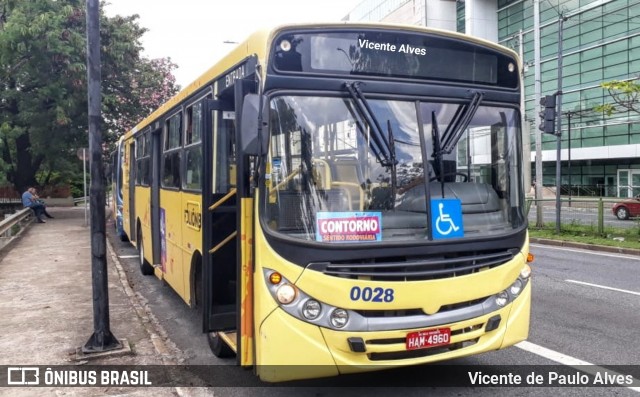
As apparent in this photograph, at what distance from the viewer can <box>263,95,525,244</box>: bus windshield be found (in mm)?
4062

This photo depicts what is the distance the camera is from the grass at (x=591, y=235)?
14.9 metres

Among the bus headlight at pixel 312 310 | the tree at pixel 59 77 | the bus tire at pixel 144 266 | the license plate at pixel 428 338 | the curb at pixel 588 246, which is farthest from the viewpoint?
the tree at pixel 59 77

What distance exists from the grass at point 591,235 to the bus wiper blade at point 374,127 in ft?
40.5

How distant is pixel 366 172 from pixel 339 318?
1.11m

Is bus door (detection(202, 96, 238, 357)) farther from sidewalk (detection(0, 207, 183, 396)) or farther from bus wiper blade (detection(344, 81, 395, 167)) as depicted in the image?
bus wiper blade (detection(344, 81, 395, 167))

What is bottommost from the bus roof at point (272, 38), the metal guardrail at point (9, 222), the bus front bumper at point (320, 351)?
the bus front bumper at point (320, 351)

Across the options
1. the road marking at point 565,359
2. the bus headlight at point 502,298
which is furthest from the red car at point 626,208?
the bus headlight at point 502,298

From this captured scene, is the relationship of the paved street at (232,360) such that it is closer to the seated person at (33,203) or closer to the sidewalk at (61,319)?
the sidewalk at (61,319)

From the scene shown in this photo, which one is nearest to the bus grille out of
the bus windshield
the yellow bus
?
the yellow bus

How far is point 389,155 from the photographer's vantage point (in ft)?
13.9

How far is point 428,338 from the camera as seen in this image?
161 inches

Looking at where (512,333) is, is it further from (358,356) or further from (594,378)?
(358,356)

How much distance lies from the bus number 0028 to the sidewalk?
6.52 feet

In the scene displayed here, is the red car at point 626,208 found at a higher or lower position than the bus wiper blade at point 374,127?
lower
